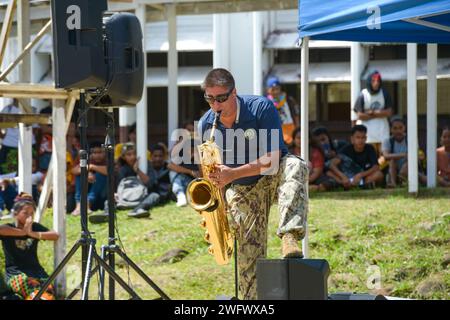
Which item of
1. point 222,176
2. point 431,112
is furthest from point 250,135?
point 431,112

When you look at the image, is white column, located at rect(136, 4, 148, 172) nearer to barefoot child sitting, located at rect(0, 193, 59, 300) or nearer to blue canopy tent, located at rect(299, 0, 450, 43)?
barefoot child sitting, located at rect(0, 193, 59, 300)

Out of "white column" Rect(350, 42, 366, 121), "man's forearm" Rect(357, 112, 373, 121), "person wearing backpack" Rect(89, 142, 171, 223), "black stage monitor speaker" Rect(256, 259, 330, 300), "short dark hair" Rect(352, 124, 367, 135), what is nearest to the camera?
"black stage monitor speaker" Rect(256, 259, 330, 300)

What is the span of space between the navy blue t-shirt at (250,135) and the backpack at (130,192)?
5.77 metres

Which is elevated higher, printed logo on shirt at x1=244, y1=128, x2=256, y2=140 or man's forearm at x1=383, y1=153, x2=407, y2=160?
printed logo on shirt at x1=244, y1=128, x2=256, y2=140

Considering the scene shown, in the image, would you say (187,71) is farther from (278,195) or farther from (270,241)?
(278,195)

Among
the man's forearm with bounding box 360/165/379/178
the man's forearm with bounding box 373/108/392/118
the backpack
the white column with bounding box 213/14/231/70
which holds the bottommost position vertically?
the backpack

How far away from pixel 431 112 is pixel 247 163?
5.20 m

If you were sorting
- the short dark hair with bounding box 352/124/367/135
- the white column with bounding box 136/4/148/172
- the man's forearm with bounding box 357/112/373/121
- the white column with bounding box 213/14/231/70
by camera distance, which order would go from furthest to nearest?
the white column with bounding box 213/14/231/70
the white column with bounding box 136/4/148/172
the man's forearm with bounding box 357/112/373/121
the short dark hair with bounding box 352/124/367/135

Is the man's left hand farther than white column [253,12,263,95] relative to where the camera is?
No

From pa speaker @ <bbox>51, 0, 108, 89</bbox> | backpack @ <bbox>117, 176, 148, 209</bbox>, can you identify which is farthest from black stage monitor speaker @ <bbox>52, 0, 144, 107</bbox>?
backpack @ <bbox>117, 176, 148, 209</bbox>

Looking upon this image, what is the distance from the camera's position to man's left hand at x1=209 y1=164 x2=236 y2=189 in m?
7.89

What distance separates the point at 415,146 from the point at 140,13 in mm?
4285

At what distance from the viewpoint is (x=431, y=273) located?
9.93 meters

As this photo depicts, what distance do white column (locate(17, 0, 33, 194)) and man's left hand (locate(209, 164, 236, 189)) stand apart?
4753mm
